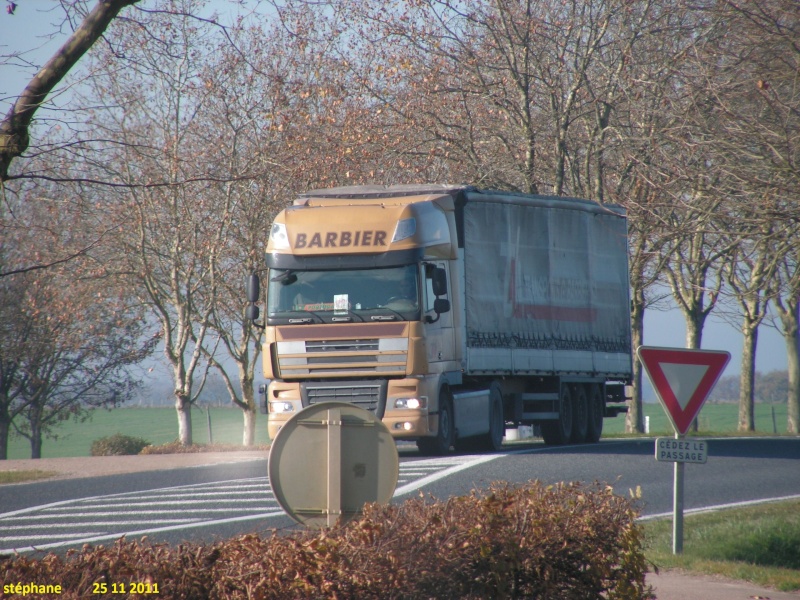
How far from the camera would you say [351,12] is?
2886cm

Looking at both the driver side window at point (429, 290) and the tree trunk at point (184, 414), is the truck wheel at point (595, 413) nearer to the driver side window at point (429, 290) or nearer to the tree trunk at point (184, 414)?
the driver side window at point (429, 290)

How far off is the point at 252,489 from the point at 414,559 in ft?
32.6

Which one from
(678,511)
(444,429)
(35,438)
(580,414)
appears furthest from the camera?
(35,438)

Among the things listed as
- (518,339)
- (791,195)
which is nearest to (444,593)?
(791,195)

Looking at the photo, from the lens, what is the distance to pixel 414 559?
191 inches

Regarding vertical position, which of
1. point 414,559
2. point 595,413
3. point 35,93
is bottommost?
point 595,413

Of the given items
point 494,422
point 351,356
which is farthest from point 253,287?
point 494,422

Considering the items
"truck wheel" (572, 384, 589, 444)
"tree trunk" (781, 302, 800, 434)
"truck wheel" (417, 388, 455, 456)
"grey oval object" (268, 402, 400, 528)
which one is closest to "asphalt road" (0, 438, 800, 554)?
"truck wheel" (417, 388, 455, 456)

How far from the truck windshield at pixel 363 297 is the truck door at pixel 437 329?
0.88ft

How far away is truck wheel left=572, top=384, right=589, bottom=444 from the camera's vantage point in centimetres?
2194

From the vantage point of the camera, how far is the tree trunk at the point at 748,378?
38344mm

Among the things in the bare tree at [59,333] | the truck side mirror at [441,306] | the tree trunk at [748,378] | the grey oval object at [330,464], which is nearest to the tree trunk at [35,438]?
the bare tree at [59,333]

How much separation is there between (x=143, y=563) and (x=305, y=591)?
28.4 inches

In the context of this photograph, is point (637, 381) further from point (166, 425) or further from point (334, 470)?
point (166, 425)
